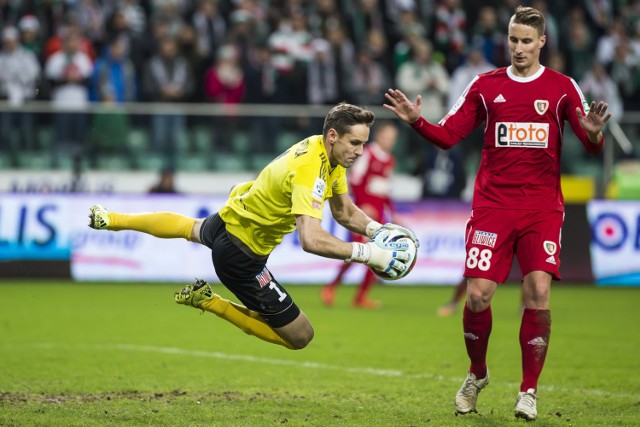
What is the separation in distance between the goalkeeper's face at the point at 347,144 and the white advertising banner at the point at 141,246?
9.34m

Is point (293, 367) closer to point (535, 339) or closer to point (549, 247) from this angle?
point (535, 339)

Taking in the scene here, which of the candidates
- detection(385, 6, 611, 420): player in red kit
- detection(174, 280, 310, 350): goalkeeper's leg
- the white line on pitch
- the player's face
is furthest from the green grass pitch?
the player's face

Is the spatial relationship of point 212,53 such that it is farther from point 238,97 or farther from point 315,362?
point 315,362

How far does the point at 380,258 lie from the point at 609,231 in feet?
36.2

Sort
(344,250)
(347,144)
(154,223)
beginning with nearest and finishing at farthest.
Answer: (344,250) → (347,144) → (154,223)

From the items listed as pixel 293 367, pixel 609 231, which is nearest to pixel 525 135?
pixel 293 367

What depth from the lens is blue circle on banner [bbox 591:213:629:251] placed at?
1714cm

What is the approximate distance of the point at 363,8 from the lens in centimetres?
2064

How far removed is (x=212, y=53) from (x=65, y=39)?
2.61 metres

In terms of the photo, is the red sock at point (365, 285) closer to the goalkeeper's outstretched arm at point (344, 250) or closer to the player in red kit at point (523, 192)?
the player in red kit at point (523, 192)

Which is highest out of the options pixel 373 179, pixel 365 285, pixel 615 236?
pixel 373 179

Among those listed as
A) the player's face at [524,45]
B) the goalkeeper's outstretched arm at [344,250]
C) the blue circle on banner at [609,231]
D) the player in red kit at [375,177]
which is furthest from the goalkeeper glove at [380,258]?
the blue circle on banner at [609,231]

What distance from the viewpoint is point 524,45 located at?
732 cm

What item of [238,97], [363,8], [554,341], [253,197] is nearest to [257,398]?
[253,197]
